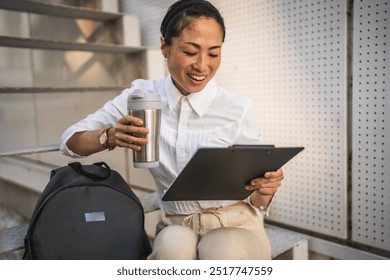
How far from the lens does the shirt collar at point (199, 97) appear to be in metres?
1.12

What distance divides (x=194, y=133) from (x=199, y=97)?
113 mm

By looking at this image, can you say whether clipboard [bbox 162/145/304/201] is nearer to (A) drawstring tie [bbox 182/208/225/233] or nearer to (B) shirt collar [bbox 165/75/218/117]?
(A) drawstring tie [bbox 182/208/225/233]

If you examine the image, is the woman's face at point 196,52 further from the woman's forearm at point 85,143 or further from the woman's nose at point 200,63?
the woman's forearm at point 85,143

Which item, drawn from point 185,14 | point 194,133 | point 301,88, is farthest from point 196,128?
point 301,88

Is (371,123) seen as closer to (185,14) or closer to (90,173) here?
(185,14)

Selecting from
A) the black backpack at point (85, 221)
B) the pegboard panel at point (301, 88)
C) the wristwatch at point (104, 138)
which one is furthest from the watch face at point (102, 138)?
the pegboard panel at point (301, 88)

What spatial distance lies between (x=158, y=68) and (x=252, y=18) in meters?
0.70

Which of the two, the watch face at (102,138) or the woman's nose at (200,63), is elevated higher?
the woman's nose at (200,63)

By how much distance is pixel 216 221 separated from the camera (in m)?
1.08

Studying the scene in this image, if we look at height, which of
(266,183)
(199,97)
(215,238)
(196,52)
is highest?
(196,52)

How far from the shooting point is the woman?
3.14 feet

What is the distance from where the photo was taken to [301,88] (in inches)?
60.9

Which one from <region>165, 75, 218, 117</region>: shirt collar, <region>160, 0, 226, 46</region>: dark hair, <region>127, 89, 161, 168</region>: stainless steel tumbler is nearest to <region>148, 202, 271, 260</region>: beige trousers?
<region>127, 89, 161, 168</region>: stainless steel tumbler

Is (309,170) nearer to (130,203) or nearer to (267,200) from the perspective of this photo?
(267,200)
